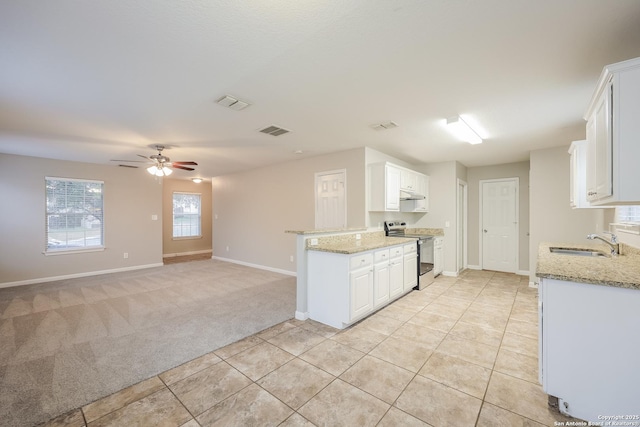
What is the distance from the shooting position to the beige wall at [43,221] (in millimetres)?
5105

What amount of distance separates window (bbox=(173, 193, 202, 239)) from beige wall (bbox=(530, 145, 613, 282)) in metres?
9.52

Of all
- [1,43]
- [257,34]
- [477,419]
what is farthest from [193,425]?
[1,43]

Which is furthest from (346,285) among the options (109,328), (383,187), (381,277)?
(109,328)

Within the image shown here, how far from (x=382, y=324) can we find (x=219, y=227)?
6.21 metres

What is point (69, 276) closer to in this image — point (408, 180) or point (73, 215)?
point (73, 215)

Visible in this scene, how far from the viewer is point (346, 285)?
3.03 m

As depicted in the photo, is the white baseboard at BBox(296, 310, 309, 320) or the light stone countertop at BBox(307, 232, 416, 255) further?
the white baseboard at BBox(296, 310, 309, 320)

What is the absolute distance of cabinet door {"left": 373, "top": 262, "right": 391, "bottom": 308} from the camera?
350 centimetres

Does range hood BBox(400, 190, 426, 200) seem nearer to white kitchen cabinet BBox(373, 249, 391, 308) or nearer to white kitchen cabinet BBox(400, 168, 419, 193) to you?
white kitchen cabinet BBox(400, 168, 419, 193)

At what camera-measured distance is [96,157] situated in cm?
541

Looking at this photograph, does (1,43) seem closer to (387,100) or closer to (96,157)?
(387,100)

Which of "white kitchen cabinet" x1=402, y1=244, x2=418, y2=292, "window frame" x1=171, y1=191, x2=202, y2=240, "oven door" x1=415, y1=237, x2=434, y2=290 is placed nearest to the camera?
"white kitchen cabinet" x1=402, y1=244, x2=418, y2=292

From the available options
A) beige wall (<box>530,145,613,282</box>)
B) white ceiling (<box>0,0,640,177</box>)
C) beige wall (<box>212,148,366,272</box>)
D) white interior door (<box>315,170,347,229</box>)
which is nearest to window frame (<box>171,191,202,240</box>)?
beige wall (<box>212,148,366,272</box>)

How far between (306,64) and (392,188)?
2.99 m
